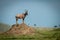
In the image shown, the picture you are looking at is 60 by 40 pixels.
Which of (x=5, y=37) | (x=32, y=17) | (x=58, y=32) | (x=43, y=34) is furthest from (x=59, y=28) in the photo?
(x=5, y=37)

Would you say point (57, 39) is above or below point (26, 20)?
below

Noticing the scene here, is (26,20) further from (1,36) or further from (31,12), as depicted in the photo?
(1,36)

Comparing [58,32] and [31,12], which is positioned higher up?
[31,12]

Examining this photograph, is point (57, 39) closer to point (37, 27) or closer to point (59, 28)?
point (59, 28)

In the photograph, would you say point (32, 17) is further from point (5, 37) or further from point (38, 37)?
point (5, 37)

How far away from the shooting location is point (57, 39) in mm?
3529

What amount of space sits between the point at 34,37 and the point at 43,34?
19 centimetres

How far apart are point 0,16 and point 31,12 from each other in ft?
2.10

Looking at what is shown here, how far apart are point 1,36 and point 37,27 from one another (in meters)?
0.75

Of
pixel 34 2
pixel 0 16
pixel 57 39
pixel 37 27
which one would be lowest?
pixel 57 39

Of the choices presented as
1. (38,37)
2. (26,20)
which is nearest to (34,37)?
(38,37)

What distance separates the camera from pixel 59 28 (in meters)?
3.58

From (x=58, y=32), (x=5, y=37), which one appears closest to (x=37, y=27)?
(x=58, y=32)

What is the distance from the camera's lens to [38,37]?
140 inches
